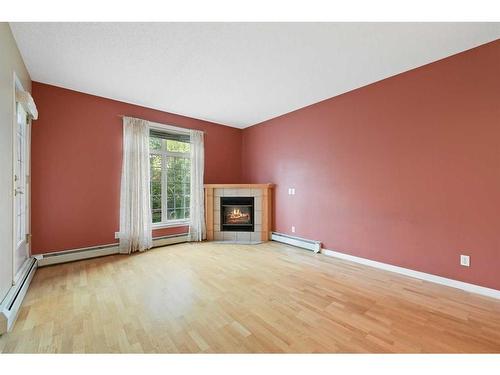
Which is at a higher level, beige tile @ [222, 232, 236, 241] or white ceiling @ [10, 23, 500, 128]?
white ceiling @ [10, 23, 500, 128]

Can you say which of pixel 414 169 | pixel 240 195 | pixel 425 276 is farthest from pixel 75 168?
pixel 425 276

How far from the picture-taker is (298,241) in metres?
4.19

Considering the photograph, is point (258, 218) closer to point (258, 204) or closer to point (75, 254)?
point (258, 204)

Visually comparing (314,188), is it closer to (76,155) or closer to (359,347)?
(359,347)

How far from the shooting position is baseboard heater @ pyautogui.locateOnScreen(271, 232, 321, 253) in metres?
3.86

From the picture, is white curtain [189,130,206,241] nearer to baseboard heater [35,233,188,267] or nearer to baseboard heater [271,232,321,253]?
baseboard heater [35,233,188,267]

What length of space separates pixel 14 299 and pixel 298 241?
377cm

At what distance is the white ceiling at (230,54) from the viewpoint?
81.9 inches

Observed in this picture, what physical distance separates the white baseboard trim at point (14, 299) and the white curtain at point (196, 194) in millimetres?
2453

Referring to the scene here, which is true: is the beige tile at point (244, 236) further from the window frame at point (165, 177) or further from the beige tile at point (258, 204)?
the window frame at point (165, 177)

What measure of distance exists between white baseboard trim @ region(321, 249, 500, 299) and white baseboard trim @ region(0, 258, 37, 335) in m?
3.83

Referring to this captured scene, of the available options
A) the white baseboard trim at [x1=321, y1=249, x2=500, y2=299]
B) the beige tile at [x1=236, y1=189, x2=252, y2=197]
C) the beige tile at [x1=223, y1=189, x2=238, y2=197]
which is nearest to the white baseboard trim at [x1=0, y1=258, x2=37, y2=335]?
the beige tile at [x1=223, y1=189, x2=238, y2=197]

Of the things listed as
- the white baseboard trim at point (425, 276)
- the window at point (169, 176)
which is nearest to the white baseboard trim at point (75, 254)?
the window at point (169, 176)

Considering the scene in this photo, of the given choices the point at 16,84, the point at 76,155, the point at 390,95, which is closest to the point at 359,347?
the point at 390,95
